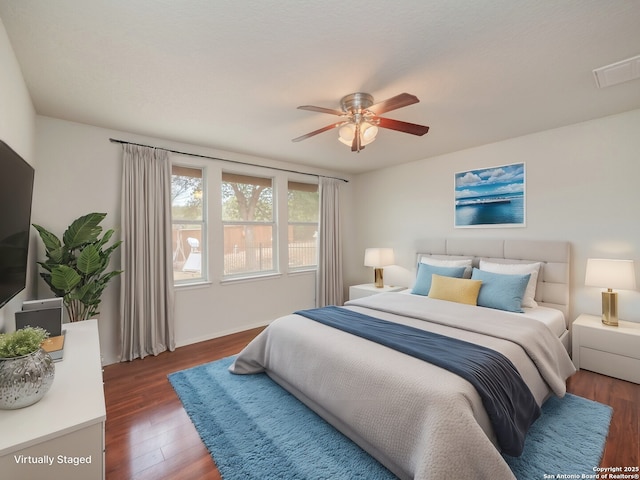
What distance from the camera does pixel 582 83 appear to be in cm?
224

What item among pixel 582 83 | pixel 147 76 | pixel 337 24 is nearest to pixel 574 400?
pixel 582 83

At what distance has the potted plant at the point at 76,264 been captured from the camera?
8.15 feet

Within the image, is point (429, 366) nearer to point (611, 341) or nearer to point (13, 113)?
point (611, 341)

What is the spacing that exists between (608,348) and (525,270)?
2.99 ft

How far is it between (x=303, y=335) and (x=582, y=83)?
286 cm

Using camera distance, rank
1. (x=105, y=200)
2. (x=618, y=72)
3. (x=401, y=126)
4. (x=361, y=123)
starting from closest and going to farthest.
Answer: (x=618, y=72), (x=401, y=126), (x=361, y=123), (x=105, y=200)

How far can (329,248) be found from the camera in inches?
194

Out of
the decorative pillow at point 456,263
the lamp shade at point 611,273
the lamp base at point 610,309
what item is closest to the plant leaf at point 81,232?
the decorative pillow at point 456,263

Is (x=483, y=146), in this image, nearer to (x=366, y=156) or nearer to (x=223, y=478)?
(x=366, y=156)

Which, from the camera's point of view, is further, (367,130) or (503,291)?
(503,291)

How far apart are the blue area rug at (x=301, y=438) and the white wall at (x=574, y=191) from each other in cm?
153

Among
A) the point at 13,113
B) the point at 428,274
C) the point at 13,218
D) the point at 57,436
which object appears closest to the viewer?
the point at 57,436

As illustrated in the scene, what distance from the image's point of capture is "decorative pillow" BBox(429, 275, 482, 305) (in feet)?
10.1

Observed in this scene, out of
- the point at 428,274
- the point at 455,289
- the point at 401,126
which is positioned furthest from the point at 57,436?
the point at 428,274
